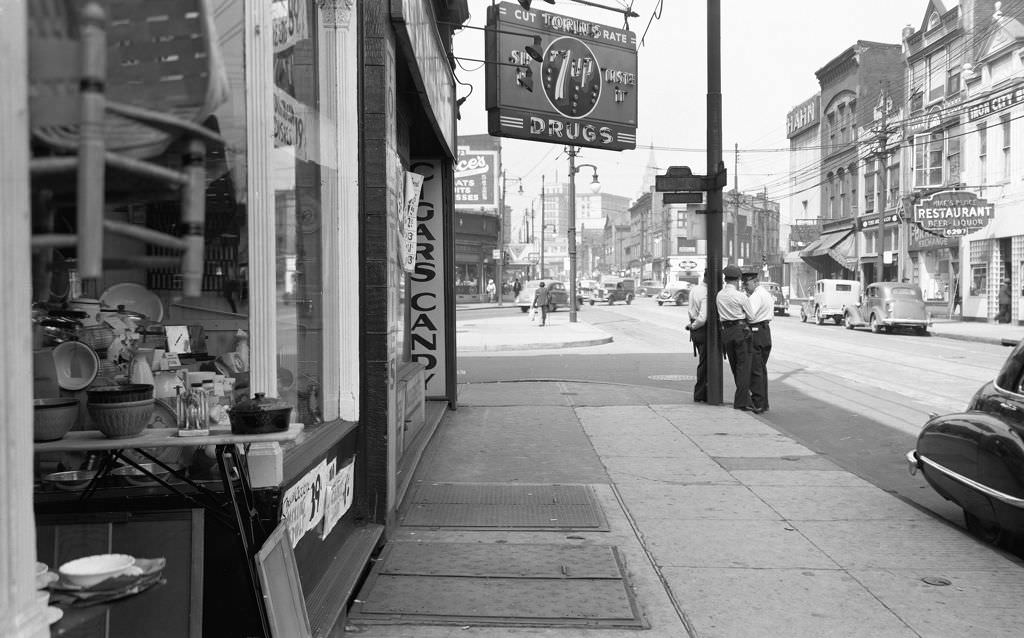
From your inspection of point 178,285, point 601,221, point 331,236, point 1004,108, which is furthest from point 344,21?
point 601,221

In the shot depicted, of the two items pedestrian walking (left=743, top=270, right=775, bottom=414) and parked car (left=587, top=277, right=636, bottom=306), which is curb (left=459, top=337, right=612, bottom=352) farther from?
parked car (left=587, top=277, right=636, bottom=306)

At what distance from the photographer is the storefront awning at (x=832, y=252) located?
156 feet

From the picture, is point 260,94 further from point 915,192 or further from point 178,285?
point 915,192

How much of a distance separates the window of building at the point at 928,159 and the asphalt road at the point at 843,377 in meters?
12.4

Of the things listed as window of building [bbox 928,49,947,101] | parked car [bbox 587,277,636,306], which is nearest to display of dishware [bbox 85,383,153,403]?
window of building [bbox 928,49,947,101]

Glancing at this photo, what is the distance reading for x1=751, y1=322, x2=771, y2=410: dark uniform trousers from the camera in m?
11.1

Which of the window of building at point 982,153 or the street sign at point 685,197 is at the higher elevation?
the window of building at point 982,153

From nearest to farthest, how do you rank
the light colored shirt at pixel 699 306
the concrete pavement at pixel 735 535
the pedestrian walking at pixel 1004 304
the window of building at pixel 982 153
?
the concrete pavement at pixel 735 535 < the light colored shirt at pixel 699 306 < the pedestrian walking at pixel 1004 304 < the window of building at pixel 982 153

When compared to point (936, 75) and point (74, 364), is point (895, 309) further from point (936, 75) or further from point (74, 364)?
point (74, 364)

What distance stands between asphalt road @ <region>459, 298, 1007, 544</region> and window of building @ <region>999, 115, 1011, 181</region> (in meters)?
8.86

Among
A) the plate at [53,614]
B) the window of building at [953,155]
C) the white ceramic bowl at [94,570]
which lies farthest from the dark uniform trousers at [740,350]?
the window of building at [953,155]

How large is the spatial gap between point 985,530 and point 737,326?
560 cm

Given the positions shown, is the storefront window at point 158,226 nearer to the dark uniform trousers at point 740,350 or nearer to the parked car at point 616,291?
the dark uniform trousers at point 740,350

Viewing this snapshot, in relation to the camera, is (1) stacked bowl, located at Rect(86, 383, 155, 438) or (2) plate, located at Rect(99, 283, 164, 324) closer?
(1) stacked bowl, located at Rect(86, 383, 155, 438)
